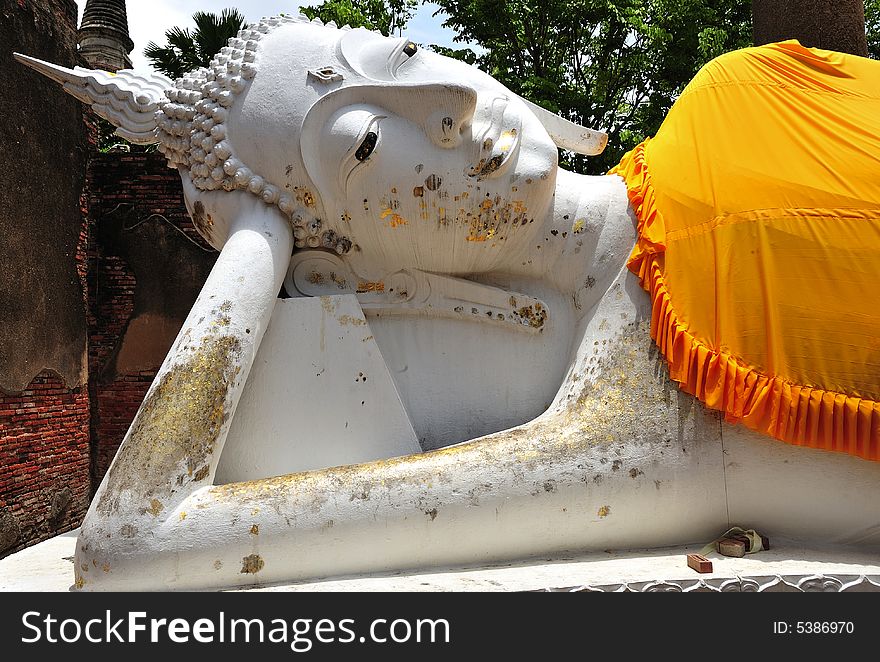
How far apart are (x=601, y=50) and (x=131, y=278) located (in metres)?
6.48

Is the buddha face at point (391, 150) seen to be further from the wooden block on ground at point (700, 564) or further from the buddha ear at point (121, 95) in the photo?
the wooden block on ground at point (700, 564)

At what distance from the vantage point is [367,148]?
218 centimetres

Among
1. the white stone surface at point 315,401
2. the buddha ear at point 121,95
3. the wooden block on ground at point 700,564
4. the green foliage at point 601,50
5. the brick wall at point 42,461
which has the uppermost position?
the green foliage at point 601,50

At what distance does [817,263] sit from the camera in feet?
6.48

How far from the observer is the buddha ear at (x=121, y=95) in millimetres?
2436

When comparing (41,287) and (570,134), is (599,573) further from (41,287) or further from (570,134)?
(41,287)

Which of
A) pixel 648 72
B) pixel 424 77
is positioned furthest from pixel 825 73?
pixel 648 72

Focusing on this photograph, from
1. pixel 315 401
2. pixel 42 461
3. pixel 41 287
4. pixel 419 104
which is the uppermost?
pixel 419 104

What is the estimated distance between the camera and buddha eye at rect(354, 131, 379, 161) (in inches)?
85.7

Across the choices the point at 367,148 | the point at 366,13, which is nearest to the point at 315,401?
the point at 367,148

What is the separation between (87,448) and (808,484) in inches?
254

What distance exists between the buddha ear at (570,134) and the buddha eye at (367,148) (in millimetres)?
829

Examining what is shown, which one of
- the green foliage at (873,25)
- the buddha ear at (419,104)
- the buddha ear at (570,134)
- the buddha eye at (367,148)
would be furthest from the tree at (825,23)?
the green foliage at (873,25)
